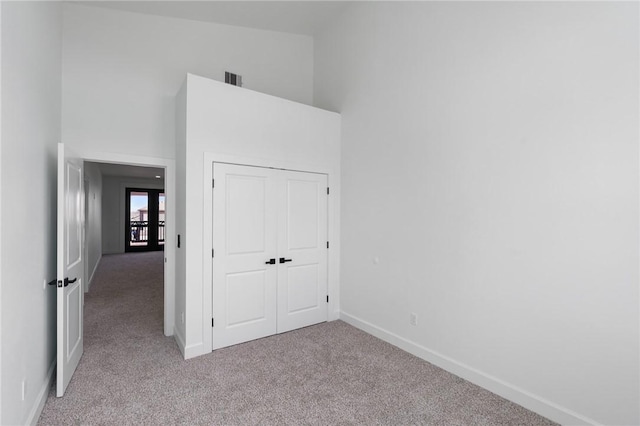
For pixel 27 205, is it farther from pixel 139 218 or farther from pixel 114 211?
pixel 139 218

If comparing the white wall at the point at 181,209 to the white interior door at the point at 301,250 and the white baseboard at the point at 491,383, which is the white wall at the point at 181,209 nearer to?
the white interior door at the point at 301,250

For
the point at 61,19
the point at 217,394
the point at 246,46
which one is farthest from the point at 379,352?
the point at 61,19

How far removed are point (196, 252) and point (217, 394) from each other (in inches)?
52.1

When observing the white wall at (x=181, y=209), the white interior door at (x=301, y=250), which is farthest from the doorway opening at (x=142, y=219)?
the white interior door at (x=301, y=250)

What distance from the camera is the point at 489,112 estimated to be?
103 inches

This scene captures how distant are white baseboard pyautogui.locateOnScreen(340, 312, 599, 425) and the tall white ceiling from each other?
4024 mm

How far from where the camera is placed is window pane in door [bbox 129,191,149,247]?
1157 cm

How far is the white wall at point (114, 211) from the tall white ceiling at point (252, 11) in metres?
9.10

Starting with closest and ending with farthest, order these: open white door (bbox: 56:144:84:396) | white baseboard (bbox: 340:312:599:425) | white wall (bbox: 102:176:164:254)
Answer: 1. white baseboard (bbox: 340:312:599:425)
2. open white door (bbox: 56:144:84:396)
3. white wall (bbox: 102:176:164:254)

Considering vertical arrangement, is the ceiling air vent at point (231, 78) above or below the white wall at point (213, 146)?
above

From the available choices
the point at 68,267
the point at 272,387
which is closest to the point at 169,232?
the point at 68,267

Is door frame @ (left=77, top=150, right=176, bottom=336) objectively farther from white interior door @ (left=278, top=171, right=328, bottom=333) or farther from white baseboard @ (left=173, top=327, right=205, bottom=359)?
white interior door @ (left=278, top=171, right=328, bottom=333)

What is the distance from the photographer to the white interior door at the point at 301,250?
3770mm

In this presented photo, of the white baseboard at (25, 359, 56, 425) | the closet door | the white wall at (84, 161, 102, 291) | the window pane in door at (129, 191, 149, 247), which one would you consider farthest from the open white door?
the window pane in door at (129, 191, 149, 247)
